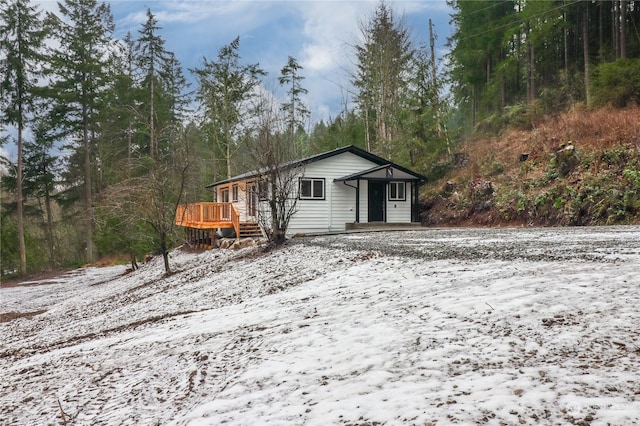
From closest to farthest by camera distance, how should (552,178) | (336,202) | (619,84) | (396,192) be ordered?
(552,178) → (619,84) → (336,202) → (396,192)

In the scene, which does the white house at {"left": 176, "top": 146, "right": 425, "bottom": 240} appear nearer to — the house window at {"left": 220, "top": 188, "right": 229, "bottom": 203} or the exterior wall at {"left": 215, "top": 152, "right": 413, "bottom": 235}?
the exterior wall at {"left": 215, "top": 152, "right": 413, "bottom": 235}

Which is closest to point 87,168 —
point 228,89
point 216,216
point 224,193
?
point 224,193

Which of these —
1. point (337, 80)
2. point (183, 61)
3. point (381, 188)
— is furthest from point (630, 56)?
point (183, 61)

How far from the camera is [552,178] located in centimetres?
1479

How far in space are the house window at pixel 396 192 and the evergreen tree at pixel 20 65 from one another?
18.8 m

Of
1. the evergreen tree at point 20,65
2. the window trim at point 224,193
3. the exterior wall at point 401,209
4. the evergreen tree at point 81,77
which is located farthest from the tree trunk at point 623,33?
the evergreen tree at point 20,65

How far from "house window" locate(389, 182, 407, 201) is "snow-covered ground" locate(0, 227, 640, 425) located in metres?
12.2

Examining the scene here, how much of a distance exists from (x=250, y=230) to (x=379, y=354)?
1390cm

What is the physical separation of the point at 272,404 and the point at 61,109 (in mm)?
25536

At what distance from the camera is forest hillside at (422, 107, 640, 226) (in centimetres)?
1208

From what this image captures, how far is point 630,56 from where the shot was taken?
60.0 ft

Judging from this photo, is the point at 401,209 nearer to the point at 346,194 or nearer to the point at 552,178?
the point at 346,194

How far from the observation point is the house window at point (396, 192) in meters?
18.1

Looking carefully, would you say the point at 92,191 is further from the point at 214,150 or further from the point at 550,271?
the point at 550,271
